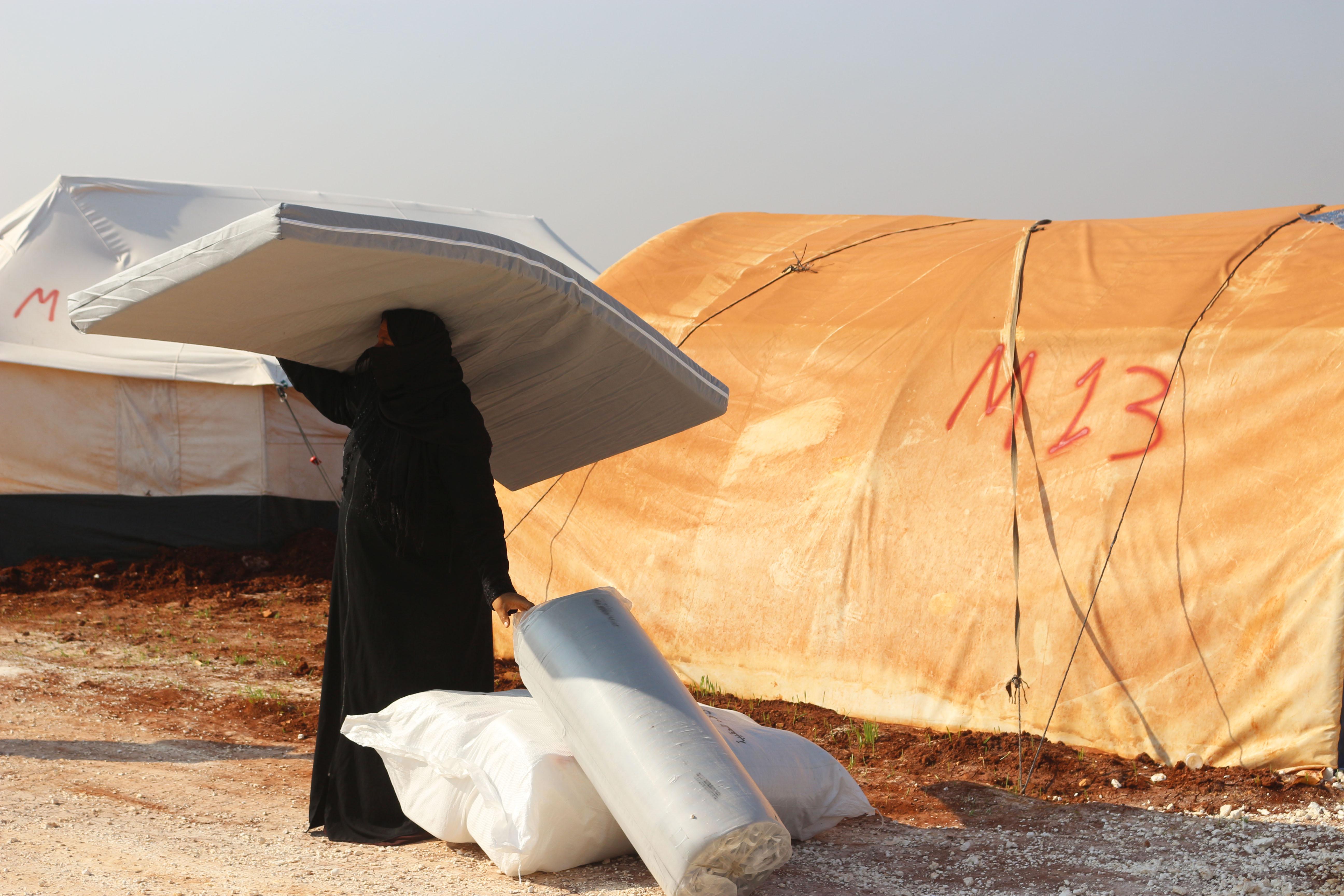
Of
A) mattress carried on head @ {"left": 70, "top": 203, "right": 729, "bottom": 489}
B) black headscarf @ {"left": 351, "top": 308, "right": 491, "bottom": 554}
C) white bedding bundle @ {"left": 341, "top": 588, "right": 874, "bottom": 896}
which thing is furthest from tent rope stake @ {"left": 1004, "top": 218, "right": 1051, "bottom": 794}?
black headscarf @ {"left": 351, "top": 308, "right": 491, "bottom": 554}

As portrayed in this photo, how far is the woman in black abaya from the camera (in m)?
3.09

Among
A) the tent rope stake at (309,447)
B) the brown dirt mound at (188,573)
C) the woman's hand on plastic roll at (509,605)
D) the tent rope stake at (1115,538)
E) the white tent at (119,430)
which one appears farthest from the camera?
the tent rope stake at (309,447)

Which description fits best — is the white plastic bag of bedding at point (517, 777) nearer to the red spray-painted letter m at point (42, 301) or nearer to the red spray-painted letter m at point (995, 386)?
the red spray-painted letter m at point (995, 386)

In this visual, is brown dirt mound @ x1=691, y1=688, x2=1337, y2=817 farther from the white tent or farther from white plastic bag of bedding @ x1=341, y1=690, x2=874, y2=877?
the white tent

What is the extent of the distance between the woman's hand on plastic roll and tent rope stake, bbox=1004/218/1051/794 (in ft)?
6.94

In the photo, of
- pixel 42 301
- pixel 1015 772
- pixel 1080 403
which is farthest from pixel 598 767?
pixel 42 301

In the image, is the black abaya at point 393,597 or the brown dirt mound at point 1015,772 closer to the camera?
the black abaya at point 393,597

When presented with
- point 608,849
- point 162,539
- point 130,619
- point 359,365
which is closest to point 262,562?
point 162,539

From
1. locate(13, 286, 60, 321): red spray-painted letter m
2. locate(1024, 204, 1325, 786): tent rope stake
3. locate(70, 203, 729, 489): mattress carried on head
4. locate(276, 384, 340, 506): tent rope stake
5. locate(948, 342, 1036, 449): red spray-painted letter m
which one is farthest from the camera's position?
locate(276, 384, 340, 506): tent rope stake

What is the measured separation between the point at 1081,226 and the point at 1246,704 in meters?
2.62

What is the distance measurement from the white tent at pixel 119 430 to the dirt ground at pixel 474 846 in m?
3.44

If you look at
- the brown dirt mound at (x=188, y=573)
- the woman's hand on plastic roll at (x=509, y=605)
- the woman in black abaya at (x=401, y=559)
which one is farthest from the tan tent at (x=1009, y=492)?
the brown dirt mound at (x=188, y=573)

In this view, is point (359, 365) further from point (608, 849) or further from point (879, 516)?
point (879, 516)

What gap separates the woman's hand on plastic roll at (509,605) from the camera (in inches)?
116
